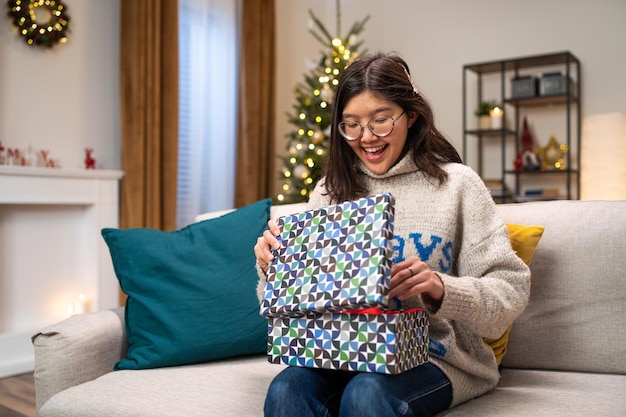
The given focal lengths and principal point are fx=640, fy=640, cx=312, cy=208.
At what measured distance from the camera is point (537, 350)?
1.71 m

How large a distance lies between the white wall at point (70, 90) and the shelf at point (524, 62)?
2588 mm

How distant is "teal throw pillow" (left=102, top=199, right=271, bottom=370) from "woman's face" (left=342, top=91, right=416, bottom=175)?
1.81 feet

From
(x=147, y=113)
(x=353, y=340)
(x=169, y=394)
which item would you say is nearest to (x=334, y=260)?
(x=353, y=340)

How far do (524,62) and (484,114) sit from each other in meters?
0.46

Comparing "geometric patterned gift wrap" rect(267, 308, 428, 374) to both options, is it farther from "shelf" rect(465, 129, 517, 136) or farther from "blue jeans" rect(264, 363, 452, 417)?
"shelf" rect(465, 129, 517, 136)

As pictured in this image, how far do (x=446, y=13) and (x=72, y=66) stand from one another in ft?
9.63

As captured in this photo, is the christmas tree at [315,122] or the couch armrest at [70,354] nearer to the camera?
the couch armrest at [70,354]

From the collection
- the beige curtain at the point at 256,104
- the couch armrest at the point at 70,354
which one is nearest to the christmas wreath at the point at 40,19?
the beige curtain at the point at 256,104

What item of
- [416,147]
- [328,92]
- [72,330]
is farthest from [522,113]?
[72,330]

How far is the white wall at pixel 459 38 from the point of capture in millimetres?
4574

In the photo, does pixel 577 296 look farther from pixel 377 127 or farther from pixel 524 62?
pixel 524 62

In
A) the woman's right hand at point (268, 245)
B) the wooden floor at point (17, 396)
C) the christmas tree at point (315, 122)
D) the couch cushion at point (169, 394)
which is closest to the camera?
the woman's right hand at point (268, 245)

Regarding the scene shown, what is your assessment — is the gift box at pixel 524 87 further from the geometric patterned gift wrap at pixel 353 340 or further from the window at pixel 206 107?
the geometric patterned gift wrap at pixel 353 340

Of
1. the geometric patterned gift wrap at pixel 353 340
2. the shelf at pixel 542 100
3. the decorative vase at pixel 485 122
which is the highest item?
the shelf at pixel 542 100
